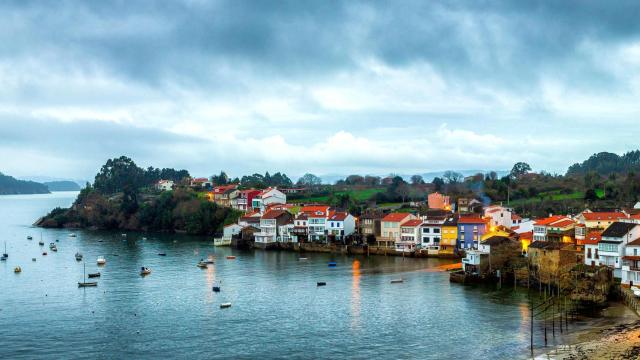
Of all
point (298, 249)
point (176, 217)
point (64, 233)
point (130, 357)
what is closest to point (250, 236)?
point (298, 249)

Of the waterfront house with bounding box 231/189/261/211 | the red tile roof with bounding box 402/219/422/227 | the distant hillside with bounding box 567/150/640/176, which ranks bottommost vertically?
the red tile roof with bounding box 402/219/422/227

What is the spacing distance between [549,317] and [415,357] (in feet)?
44.5

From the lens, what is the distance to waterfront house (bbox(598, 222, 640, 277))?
5050cm

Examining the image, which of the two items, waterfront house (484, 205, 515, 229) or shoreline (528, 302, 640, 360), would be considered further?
waterfront house (484, 205, 515, 229)

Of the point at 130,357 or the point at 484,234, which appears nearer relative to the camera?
the point at 130,357

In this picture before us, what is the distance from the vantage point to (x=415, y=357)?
1384 inches

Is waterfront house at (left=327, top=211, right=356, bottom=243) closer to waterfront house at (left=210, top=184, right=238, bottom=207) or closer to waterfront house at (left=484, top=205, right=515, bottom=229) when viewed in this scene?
waterfront house at (left=484, top=205, right=515, bottom=229)

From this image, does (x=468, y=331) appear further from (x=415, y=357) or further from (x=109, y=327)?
(x=109, y=327)

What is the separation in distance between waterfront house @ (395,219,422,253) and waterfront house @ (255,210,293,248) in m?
19.4

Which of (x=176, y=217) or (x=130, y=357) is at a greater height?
(x=176, y=217)

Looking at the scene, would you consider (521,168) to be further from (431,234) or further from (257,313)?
(257,313)

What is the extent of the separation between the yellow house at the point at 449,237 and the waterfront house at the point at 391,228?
21.5 feet

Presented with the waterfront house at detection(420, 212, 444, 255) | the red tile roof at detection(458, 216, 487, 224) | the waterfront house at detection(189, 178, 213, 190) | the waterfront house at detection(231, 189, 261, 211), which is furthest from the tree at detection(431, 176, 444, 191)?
the red tile roof at detection(458, 216, 487, 224)

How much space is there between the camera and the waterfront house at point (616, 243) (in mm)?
50500
